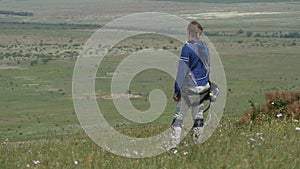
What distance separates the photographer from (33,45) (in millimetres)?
102750

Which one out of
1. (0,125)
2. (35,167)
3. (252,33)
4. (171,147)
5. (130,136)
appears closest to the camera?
(35,167)

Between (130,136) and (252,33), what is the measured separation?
109098mm

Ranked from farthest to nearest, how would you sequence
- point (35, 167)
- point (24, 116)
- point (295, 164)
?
point (24, 116), point (35, 167), point (295, 164)

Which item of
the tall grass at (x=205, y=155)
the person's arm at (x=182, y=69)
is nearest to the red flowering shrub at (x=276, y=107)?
the tall grass at (x=205, y=155)

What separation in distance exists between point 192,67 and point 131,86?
157 ft

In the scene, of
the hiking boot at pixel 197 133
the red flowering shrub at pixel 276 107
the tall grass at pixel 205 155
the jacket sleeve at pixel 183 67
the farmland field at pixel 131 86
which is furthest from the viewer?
the red flowering shrub at pixel 276 107

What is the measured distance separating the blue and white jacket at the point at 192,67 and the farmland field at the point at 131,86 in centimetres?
73

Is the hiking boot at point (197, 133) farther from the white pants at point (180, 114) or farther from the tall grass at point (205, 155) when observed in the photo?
the tall grass at point (205, 155)

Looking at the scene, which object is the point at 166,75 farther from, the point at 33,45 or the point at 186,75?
the point at 186,75

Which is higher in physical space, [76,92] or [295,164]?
[295,164]

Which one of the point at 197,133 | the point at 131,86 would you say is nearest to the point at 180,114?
the point at 197,133

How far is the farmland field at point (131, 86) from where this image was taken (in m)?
8.21

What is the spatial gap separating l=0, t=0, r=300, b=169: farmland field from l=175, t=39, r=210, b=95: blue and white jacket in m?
0.73

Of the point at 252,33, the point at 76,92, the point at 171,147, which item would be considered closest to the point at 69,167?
the point at 171,147
